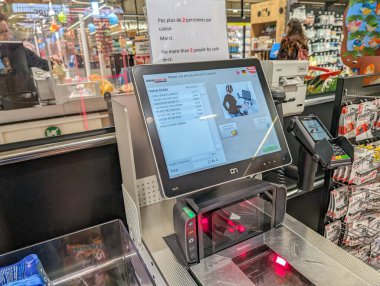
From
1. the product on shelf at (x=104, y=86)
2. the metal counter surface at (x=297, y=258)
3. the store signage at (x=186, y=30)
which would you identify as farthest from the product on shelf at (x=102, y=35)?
the metal counter surface at (x=297, y=258)

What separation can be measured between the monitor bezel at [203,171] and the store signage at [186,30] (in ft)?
0.74

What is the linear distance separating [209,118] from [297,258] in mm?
503

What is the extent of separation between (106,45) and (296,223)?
13.2 ft

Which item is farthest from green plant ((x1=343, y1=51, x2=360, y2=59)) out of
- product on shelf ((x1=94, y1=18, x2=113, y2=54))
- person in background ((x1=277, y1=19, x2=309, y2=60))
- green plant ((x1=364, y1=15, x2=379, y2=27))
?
product on shelf ((x1=94, y1=18, x2=113, y2=54))

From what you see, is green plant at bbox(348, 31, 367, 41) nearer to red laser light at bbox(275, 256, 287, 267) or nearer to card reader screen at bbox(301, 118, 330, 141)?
card reader screen at bbox(301, 118, 330, 141)

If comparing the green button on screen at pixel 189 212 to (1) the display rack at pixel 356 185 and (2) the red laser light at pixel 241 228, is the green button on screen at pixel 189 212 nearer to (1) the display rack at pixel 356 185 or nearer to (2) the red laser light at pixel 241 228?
(2) the red laser light at pixel 241 228

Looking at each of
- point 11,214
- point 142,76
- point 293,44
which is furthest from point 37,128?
point 293,44

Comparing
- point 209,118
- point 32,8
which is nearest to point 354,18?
point 209,118

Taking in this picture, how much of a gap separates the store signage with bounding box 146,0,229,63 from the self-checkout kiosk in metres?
0.23

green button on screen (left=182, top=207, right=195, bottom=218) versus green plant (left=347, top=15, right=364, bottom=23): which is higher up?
green plant (left=347, top=15, right=364, bottom=23)

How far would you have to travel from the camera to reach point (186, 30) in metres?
1.08

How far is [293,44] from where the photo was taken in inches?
155

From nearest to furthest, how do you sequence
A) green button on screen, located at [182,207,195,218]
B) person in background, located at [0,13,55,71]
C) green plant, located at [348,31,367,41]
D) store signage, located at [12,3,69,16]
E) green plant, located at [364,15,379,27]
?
green button on screen, located at [182,207,195,218] < green plant, located at [364,15,379,27] < green plant, located at [348,31,367,41] < person in background, located at [0,13,55,71] < store signage, located at [12,3,69,16]

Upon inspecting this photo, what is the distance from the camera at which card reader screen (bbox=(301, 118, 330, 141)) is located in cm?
100
